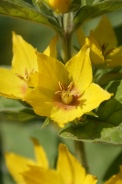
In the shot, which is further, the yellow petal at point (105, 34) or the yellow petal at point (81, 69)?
the yellow petal at point (105, 34)

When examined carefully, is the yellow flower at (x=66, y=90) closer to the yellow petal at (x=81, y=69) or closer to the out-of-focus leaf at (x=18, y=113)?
the yellow petal at (x=81, y=69)

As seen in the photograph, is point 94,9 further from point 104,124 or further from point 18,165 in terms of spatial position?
point 18,165

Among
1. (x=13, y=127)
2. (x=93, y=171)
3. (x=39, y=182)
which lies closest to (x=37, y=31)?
(x=13, y=127)

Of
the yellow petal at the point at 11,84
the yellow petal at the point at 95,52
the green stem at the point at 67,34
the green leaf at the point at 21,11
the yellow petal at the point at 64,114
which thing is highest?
the green leaf at the point at 21,11

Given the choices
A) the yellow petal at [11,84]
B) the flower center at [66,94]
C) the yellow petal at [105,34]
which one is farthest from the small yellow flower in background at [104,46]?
the yellow petal at [11,84]

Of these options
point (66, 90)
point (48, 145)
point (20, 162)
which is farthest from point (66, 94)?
point (48, 145)

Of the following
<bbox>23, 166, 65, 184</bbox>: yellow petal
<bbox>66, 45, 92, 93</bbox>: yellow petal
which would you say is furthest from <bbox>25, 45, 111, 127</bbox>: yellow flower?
<bbox>23, 166, 65, 184</bbox>: yellow petal

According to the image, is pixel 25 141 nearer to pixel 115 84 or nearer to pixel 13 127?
pixel 13 127

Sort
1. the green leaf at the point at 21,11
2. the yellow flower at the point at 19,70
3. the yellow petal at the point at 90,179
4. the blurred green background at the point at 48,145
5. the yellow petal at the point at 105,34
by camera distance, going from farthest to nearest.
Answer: the blurred green background at the point at 48,145 < the yellow petal at the point at 105,34 < the yellow flower at the point at 19,70 < the yellow petal at the point at 90,179 < the green leaf at the point at 21,11
